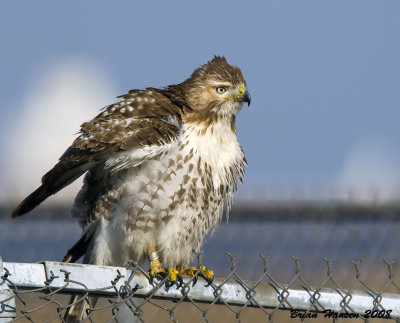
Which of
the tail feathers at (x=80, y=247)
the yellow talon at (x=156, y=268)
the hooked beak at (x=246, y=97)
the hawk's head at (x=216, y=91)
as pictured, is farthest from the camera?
the hooked beak at (x=246, y=97)

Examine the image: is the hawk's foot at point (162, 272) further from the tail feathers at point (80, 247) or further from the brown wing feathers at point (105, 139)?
the brown wing feathers at point (105, 139)

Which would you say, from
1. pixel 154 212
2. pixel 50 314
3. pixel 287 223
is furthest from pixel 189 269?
pixel 50 314

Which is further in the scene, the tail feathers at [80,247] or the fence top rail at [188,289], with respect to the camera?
the tail feathers at [80,247]

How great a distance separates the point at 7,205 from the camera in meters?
5.96

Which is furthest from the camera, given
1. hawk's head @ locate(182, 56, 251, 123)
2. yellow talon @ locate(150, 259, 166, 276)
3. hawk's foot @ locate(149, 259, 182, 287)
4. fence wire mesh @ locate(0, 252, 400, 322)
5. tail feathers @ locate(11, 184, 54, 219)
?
hawk's head @ locate(182, 56, 251, 123)

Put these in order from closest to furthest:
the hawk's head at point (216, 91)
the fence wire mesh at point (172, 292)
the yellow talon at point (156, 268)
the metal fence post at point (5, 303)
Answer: the metal fence post at point (5, 303) < the fence wire mesh at point (172, 292) < the yellow talon at point (156, 268) < the hawk's head at point (216, 91)

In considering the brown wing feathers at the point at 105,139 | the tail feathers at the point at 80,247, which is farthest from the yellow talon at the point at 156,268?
the brown wing feathers at the point at 105,139

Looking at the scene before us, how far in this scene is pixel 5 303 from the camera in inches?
117

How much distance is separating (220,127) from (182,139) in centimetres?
40

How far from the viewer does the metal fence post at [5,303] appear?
117 inches

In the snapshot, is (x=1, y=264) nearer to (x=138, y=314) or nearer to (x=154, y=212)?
(x=138, y=314)

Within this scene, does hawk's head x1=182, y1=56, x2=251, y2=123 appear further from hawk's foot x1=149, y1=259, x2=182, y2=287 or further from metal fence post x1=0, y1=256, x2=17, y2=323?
metal fence post x1=0, y1=256, x2=17, y2=323

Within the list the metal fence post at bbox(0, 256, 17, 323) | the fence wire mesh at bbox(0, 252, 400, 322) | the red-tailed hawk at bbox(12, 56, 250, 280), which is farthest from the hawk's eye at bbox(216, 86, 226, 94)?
the metal fence post at bbox(0, 256, 17, 323)

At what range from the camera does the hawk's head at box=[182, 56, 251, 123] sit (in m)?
5.28
